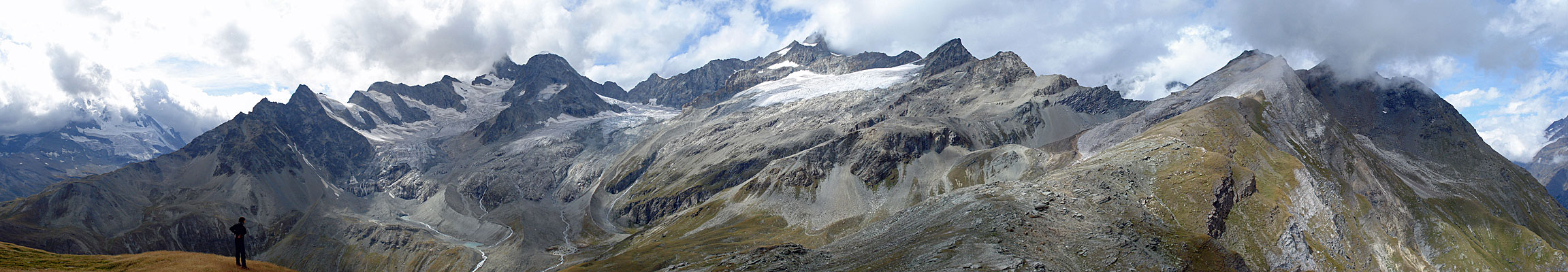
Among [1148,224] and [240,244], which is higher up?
[240,244]

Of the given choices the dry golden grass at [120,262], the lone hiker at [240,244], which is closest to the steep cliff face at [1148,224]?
the lone hiker at [240,244]

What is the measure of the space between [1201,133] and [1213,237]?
67.2 metres

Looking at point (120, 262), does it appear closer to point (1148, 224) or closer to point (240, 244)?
point (240, 244)

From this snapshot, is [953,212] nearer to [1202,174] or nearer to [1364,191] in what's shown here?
[1202,174]

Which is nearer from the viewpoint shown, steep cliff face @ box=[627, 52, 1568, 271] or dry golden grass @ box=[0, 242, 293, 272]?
dry golden grass @ box=[0, 242, 293, 272]

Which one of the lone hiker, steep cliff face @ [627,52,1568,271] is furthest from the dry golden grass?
steep cliff face @ [627,52,1568,271]

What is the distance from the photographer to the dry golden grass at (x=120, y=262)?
47031mm

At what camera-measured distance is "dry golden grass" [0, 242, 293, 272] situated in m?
47.0

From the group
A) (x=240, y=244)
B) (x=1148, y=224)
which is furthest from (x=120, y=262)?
(x=1148, y=224)

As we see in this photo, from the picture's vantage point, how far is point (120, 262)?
49.8 metres

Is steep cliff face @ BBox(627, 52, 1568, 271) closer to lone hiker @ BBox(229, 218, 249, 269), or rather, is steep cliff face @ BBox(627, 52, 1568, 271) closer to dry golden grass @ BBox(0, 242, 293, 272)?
lone hiker @ BBox(229, 218, 249, 269)

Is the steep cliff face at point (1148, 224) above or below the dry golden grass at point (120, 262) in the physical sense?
below

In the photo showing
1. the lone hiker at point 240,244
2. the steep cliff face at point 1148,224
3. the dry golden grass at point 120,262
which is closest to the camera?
the lone hiker at point 240,244

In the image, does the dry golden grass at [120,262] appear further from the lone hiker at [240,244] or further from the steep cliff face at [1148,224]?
the steep cliff face at [1148,224]
